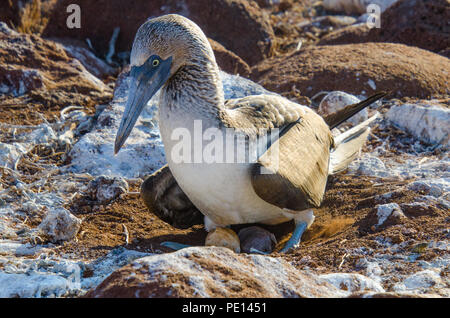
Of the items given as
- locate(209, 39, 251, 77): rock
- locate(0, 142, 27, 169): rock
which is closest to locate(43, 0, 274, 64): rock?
locate(209, 39, 251, 77): rock

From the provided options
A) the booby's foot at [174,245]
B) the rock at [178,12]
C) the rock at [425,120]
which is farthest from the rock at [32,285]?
the rock at [178,12]

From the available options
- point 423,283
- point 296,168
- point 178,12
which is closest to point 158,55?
point 296,168

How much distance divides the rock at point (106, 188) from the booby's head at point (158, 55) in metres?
1.09

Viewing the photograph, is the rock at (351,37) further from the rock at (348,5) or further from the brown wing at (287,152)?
the brown wing at (287,152)

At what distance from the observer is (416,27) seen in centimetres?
892

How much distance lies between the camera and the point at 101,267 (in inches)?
157

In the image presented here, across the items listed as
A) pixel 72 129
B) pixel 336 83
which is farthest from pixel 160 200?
pixel 336 83

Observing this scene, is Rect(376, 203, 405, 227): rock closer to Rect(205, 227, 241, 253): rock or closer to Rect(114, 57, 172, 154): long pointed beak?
Rect(205, 227, 241, 253): rock

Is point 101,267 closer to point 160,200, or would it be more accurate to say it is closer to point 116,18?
point 160,200

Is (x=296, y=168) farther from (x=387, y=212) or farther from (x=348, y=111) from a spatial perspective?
(x=348, y=111)

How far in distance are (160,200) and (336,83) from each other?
129 inches

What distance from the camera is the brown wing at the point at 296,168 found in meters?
4.32

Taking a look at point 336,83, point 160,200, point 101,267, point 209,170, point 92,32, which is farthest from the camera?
point 92,32

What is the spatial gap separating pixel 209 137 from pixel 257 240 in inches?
36.5
